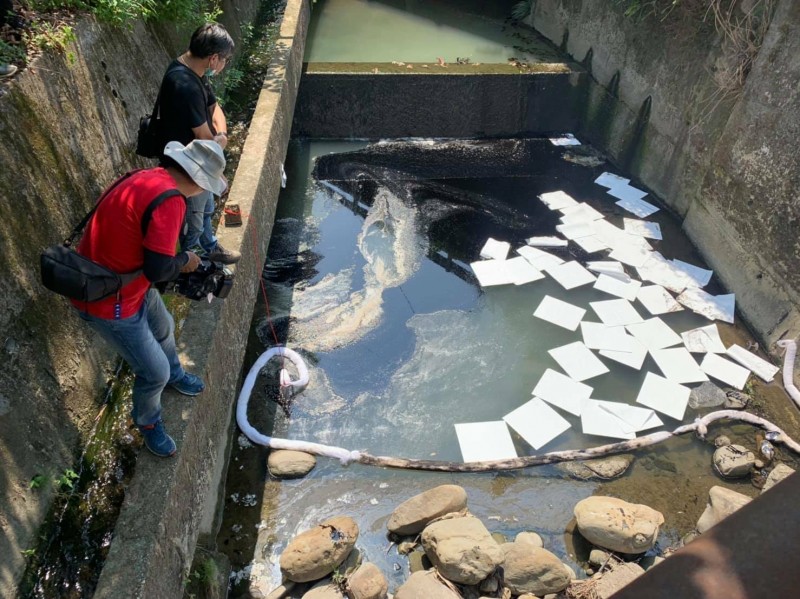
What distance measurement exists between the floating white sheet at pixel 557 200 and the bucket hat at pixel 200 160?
4.75m

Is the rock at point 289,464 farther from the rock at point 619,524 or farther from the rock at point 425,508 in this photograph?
the rock at point 619,524

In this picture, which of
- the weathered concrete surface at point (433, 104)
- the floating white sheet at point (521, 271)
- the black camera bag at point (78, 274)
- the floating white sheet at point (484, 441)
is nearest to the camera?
the black camera bag at point (78, 274)

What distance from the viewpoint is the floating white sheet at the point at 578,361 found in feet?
14.7

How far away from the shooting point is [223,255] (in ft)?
11.2

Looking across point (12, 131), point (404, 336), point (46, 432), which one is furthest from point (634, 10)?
point (46, 432)

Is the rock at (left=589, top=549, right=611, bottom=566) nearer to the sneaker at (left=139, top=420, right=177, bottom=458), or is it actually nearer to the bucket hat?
the sneaker at (left=139, top=420, right=177, bottom=458)

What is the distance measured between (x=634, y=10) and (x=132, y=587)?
735 centimetres

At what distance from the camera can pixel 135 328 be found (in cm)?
227

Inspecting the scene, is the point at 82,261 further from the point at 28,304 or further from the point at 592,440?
the point at 592,440

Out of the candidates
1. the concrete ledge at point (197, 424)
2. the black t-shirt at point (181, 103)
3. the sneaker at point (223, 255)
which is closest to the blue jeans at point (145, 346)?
the concrete ledge at point (197, 424)

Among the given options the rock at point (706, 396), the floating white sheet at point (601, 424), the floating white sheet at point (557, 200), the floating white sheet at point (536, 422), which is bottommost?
the floating white sheet at point (536, 422)

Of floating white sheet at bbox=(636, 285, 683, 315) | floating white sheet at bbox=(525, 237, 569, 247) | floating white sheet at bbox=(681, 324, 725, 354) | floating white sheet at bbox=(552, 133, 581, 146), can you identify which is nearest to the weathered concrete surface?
floating white sheet at bbox=(552, 133, 581, 146)

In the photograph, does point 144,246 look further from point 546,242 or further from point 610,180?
point 610,180

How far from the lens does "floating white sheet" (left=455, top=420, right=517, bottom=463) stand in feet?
12.8
